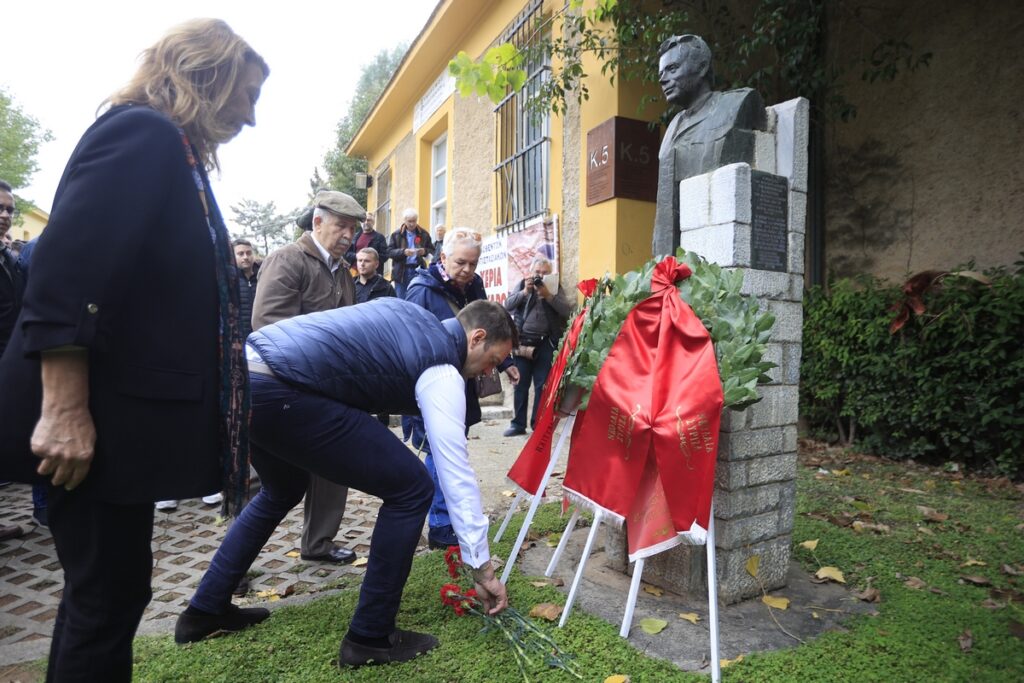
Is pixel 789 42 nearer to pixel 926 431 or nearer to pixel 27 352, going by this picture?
pixel 926 431

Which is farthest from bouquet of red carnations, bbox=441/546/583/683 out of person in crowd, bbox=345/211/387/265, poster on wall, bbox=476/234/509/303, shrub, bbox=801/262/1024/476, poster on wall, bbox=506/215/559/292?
person in crowd, bbox=345/211/387/265

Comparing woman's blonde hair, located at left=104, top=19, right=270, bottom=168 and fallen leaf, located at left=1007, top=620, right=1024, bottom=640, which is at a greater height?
woman's blonde hair, located at left=104, top=19, right=270, bottom=168

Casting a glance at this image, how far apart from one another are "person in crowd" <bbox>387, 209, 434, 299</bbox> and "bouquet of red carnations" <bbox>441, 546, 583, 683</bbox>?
6.45 meters

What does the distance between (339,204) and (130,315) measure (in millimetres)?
2212

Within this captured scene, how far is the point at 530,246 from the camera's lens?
26.5 ft

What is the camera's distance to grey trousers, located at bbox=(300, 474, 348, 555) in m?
3.59

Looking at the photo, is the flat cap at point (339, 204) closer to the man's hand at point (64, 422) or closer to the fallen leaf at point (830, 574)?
the man's hand at point (64, 422)

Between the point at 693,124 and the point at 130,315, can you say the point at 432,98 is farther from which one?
the point at 130,315

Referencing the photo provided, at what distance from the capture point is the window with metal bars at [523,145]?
7852 mm

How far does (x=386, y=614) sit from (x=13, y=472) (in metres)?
1.39

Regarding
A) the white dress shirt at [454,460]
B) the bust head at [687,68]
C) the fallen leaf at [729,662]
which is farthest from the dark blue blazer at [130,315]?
the bust head at [687,68]

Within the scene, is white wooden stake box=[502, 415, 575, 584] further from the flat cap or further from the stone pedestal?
the flat cap

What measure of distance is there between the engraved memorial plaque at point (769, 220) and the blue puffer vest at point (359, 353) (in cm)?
146

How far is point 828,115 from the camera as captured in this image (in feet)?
22.1
